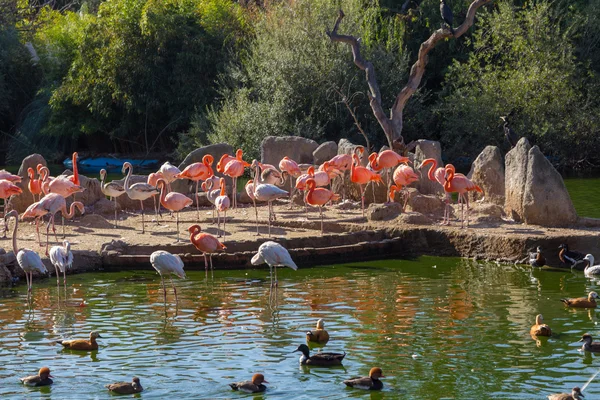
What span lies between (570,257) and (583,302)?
2.38 metres

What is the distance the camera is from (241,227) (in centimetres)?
1548

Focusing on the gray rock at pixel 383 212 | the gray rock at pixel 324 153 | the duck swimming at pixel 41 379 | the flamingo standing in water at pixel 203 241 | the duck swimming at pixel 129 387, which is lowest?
the duck swimming at pixel 129 387

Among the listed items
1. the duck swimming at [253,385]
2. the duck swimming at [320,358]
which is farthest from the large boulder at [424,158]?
the duck swimming at [253,385]

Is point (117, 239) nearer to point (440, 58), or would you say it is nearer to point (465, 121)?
point (465, 121)

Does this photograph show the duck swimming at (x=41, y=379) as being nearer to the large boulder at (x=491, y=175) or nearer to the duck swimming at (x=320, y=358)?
the duck swimming at (x=320, y=358)

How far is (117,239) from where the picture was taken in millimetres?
14383

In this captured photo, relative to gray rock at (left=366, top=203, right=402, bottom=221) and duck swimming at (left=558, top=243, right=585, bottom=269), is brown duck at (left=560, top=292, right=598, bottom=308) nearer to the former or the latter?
duck swimming at (left=558, top=243, right=585, bottom=269)

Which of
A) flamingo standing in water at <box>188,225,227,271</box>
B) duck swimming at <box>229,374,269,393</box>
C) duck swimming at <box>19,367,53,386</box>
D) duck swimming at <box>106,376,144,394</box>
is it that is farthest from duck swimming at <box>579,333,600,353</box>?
flamingo standing in water at <box>188,225,227,271</box>

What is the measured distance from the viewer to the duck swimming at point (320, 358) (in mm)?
8812

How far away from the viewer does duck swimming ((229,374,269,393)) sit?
8.04 metres

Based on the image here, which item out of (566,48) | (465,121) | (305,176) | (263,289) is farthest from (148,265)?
(566,48)

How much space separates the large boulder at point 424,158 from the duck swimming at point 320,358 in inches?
336

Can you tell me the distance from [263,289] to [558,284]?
3759 millimetres

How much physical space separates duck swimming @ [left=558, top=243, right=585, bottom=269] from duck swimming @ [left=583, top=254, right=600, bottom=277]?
5.1 inches
